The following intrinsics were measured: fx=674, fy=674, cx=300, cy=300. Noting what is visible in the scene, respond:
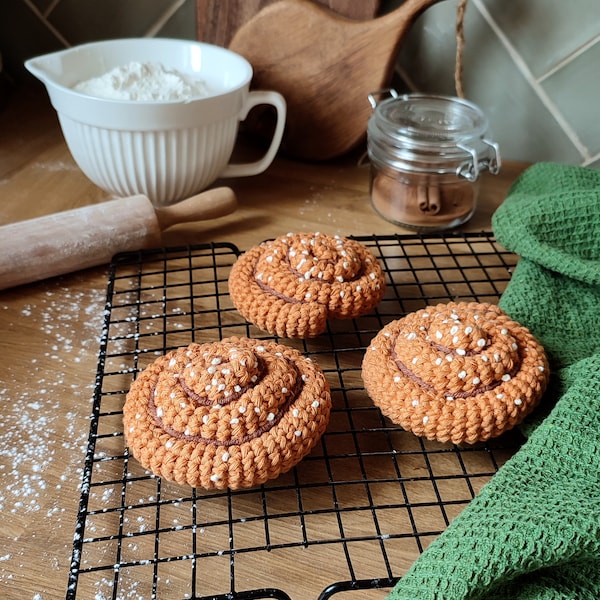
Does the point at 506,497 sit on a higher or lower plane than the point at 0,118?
higher

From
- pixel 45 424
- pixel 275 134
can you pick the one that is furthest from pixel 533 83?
pixel 45 424

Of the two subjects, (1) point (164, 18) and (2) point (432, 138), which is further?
(1) point (164, 18)

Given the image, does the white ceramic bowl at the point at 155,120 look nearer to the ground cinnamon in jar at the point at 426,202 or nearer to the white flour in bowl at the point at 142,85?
the white flour in bowl at the point at 142,85

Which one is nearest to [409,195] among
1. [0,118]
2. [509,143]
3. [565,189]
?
[565,189]

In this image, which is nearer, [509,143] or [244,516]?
[244,516]

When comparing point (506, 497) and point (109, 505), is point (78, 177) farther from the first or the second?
point (506, 497)

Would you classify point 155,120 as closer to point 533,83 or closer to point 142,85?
point 142,85

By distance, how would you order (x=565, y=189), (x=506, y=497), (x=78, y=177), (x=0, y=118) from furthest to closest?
(x=0, y=118) < (x=78, y=177) < (x=565, y=189) < (x=506, y=497)
